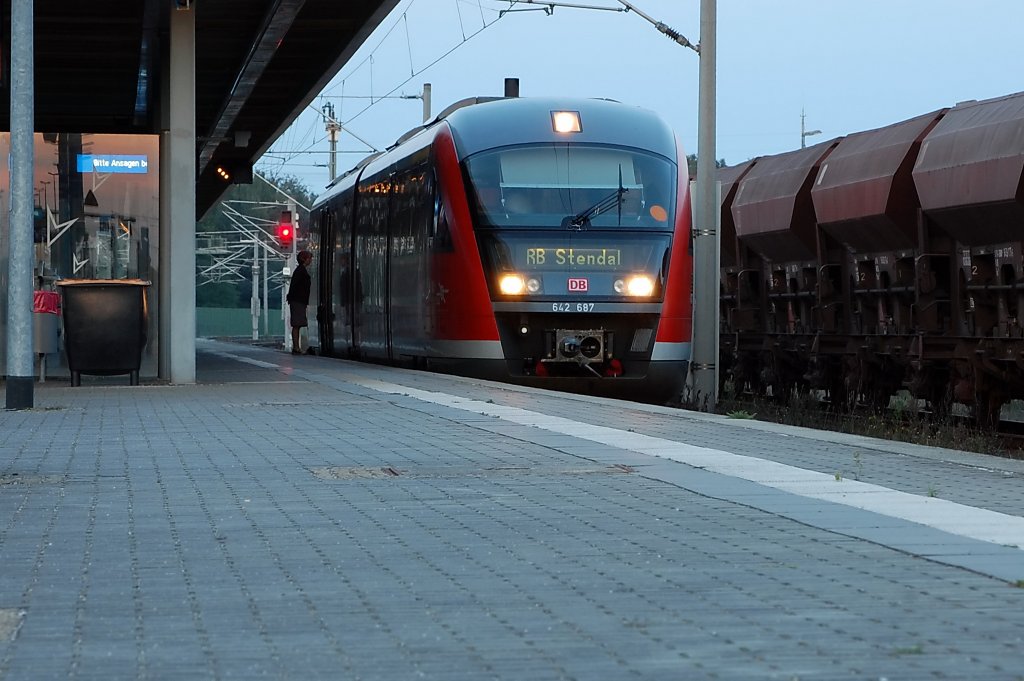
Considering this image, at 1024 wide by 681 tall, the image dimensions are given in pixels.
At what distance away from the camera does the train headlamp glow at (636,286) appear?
697 inches

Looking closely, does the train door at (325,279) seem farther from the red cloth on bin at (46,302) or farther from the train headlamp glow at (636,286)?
the train headlamp glow at (636,286)

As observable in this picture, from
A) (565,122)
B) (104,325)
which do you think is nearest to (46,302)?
(104,325)

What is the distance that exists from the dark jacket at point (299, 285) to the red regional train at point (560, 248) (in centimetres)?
1221

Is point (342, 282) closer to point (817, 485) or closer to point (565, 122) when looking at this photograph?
point (565, 122)

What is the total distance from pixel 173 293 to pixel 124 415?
5.42 meters

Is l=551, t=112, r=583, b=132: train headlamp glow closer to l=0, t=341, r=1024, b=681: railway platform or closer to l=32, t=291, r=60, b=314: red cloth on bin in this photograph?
l=32, t=291, r=60, b=314: red cloth on bin

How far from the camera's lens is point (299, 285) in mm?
31078

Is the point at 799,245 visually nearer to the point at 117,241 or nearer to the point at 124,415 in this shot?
the point at 117,241

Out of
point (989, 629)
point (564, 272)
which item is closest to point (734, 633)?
point (989, 629)

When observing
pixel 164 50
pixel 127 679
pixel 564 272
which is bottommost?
pixel 127 679

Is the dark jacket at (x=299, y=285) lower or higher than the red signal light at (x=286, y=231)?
lower

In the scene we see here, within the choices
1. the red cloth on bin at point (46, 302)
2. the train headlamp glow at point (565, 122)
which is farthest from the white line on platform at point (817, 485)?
the red cloth on bin at point (46, 302)

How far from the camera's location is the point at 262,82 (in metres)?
25.4

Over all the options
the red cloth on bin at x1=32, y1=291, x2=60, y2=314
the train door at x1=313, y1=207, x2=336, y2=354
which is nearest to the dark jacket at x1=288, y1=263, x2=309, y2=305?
the train door at x1=313, y1=207, x2=336, y2=354
